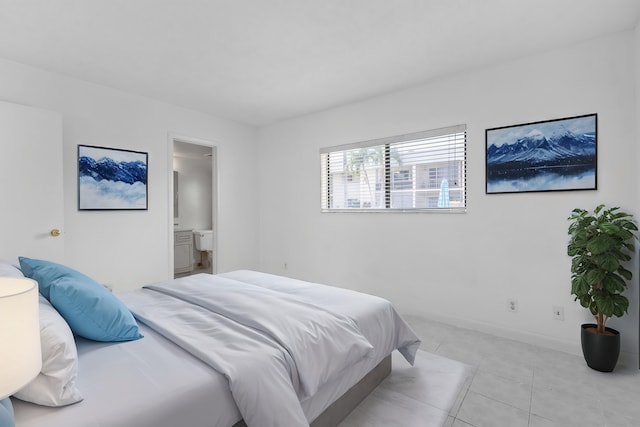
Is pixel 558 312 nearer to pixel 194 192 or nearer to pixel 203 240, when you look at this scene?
pixel 203 240

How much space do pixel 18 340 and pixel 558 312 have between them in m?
3.51

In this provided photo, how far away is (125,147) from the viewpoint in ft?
12.3

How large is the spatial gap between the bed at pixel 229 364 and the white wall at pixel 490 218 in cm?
131

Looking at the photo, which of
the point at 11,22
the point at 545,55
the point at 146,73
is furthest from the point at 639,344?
the point at 11,22

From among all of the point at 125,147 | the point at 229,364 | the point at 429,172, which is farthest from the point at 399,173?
the point at 125,147

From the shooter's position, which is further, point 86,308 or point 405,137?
point 405,137

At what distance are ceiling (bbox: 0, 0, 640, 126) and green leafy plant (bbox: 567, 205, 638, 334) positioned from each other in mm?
1491

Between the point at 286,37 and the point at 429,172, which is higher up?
the point at 286,37

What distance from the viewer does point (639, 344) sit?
2.48 m

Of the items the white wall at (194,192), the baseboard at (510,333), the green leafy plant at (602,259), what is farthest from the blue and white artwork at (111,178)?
the green leafy plant at (602,259)

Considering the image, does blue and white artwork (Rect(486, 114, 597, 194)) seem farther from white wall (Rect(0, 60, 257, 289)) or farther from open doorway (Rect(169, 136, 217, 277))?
open doorway (Rect(169, 136, 217, 277))

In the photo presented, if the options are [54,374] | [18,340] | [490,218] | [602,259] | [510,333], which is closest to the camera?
[18,340]

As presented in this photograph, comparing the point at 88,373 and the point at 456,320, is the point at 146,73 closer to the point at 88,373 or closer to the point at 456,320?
the point at 88,373

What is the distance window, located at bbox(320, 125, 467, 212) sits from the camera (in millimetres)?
3447
